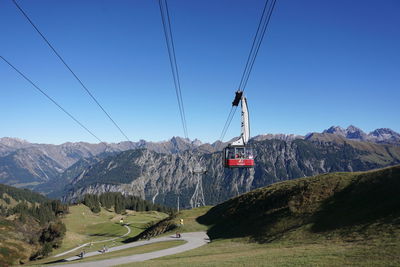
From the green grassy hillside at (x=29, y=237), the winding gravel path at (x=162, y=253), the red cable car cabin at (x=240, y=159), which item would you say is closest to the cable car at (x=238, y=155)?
the red cable car cabin at (x=240, y=159)

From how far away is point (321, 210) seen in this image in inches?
1991

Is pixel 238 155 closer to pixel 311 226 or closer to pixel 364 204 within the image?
pixel 311 226

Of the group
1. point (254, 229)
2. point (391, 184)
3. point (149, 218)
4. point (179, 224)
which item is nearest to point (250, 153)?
point (254, 229)

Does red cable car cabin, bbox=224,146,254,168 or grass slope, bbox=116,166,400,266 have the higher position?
red cable car cabin, bbox=224,146,254,168

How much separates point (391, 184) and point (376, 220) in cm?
1338

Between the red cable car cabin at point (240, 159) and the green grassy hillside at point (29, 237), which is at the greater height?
the red cable car cabin at point (240, 159)

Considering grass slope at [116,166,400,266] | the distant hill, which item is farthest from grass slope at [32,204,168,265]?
grass slope at [116,166,400,266]

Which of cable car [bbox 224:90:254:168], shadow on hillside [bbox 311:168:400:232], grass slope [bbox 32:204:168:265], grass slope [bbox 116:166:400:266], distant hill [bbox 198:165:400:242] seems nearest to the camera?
grass slope [bbox 116:166:400:266]

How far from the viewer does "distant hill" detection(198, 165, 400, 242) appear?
38.2 m

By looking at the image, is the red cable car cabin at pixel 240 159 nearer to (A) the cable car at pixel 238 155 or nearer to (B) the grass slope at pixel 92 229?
(A) the cable car at pixel 238 155

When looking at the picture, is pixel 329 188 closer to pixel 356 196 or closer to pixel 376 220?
pixel 356 196

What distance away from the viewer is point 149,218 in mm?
167875

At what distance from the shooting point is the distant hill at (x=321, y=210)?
125 feet

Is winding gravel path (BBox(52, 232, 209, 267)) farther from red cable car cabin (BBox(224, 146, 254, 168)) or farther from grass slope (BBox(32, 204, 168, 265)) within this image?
grass slope (BBox(32, 204, 168, 265))
